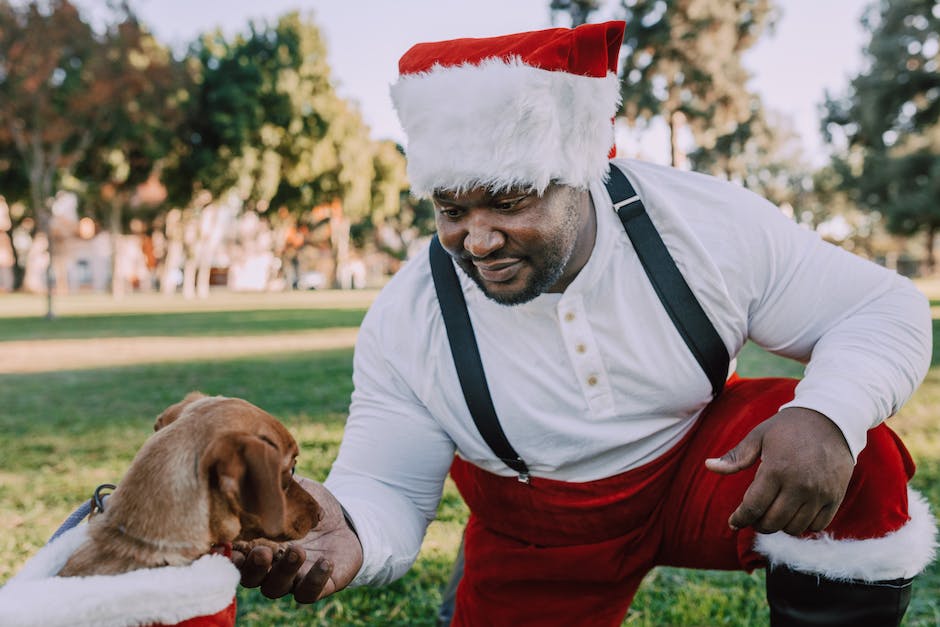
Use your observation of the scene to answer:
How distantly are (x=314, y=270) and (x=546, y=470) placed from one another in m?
79.7

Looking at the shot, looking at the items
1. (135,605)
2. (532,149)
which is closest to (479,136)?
(532,149)

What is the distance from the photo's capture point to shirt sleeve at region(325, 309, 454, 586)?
2422 millimetres

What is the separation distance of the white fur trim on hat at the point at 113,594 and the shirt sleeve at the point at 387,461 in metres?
0.50

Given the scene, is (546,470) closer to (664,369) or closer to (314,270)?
(664,369)

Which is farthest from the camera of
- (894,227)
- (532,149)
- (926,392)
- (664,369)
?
(894,227)

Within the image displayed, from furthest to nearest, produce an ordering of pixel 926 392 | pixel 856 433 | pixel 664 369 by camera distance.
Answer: pixel 926 392
pixel 664 369
pixel 856 433

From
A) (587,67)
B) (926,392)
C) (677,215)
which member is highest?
(587,67)

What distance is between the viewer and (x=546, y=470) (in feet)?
8.34

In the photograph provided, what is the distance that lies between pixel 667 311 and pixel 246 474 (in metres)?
1.37

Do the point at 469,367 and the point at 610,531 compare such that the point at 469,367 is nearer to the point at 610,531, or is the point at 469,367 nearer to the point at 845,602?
the point at 610,531

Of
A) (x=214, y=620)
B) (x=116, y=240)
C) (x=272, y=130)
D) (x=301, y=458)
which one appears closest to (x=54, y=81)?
(x=116, y=240)

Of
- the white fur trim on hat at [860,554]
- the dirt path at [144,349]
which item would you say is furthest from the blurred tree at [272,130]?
the white fur trim on hat at [860,554]

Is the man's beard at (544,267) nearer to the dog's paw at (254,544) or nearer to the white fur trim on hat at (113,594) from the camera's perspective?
the dog's paw at (254,544)

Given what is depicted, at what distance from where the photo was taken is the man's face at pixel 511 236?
7.54ft
